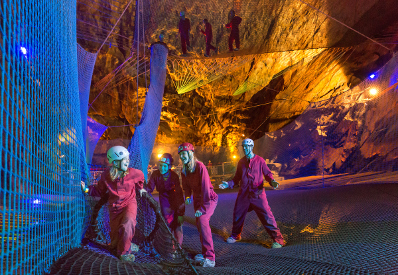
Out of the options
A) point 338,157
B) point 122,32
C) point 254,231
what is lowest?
point 254,231

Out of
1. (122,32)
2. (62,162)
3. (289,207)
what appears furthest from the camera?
(122,32)

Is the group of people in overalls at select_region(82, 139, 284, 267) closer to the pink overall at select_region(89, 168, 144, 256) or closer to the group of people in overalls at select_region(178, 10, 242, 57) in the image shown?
the pink overall at select_region(89, 168, 144, 256)

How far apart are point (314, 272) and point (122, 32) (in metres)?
8.52

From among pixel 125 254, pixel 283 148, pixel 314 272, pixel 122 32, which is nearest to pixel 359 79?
pixel 283 148

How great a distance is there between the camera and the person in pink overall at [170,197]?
3049 mm

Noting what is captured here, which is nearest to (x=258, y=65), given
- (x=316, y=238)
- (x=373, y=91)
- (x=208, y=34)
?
(x=208, y=34)

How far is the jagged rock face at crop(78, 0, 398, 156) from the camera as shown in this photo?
641cm

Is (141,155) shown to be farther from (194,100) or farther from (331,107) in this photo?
(194,100)

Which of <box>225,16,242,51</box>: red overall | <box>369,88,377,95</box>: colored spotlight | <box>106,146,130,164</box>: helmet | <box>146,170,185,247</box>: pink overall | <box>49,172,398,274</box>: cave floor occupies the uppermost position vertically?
<box>225,16,242,51</box>: red overall

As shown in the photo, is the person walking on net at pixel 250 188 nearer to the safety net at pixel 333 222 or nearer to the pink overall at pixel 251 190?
the pink overall at pixel 251 190

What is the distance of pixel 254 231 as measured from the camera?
12.3 ft

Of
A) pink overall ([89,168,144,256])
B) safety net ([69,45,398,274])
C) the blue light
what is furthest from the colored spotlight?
the blue light

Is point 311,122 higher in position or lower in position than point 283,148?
higher

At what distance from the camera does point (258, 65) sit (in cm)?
1012
